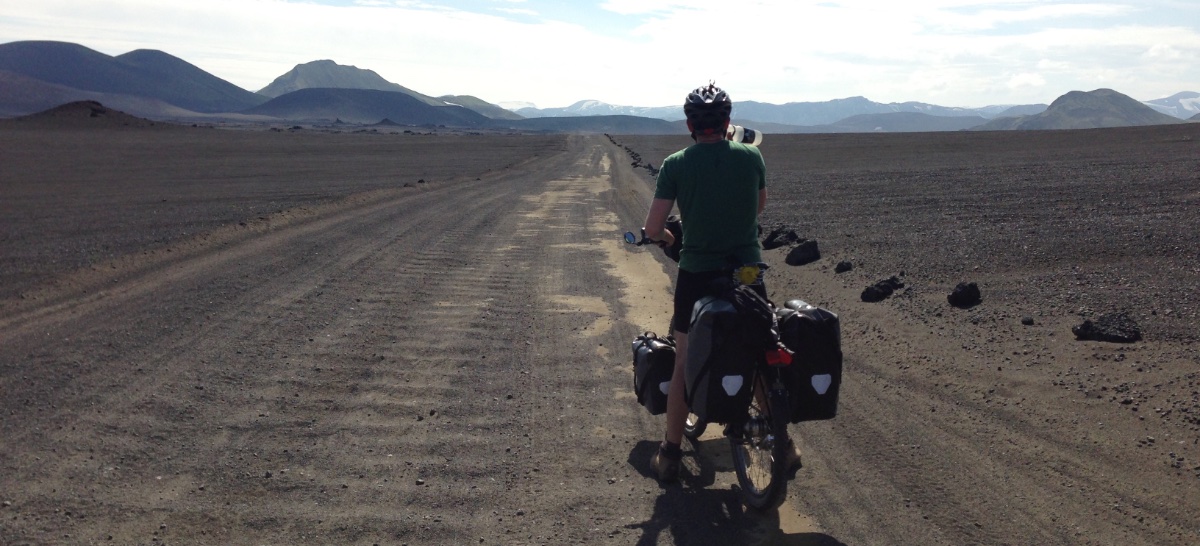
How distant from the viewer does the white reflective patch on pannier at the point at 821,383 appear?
13.3 feet

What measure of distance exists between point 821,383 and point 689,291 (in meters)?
0.79

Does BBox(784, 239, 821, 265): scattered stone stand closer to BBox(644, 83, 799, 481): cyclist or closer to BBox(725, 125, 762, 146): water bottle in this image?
BBox(725, 125, 762, 146): water bottle

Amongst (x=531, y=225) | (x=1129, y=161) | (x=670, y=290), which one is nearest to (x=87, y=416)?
(x=670, y=290)

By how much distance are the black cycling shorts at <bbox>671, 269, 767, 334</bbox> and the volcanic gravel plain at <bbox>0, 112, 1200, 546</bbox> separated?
3.02 feet

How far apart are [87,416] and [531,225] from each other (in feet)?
35.7

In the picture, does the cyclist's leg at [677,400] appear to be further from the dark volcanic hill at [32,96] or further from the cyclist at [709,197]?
the dark volcanic hill at [32,96]

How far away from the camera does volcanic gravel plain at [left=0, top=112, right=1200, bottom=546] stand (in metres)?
4.20

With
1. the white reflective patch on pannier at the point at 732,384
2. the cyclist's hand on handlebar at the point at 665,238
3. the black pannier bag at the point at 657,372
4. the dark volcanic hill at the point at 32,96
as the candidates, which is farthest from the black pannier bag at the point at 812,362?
the dark volcanic hill at the point at 32,96

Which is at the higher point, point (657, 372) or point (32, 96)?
point (32, 96)

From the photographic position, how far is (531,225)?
1602cm

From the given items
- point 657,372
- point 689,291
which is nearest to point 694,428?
point 657,372

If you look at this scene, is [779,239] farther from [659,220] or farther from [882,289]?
[659,220]

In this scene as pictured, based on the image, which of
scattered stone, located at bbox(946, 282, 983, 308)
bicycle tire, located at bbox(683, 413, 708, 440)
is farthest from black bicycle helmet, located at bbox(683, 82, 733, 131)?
scattered stone, located at bbox(946, 282, 983, 308)

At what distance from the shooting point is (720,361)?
401 centimetres
